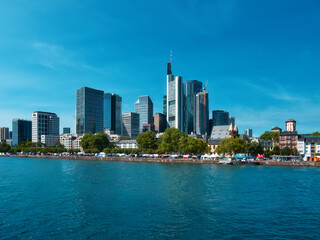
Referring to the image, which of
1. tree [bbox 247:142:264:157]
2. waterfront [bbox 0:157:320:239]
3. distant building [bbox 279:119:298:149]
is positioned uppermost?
distant building [bbox 279:119:298:149]

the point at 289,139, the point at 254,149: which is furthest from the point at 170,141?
the point at 289,139

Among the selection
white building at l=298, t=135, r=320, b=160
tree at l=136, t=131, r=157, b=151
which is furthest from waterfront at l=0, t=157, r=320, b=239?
white building at l=298, t=135, r=320, b=160

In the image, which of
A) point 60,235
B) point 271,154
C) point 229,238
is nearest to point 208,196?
point 229,238

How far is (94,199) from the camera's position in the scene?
121 ft

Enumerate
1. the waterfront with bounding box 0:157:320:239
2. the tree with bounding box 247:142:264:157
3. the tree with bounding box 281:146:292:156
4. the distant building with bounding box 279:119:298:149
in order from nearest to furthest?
the waterfront with bounding box 0:157:320:239 < the tree with bounding box 247:142:264:157 < the tree with bounding box 281:146:292:156 < the distant building with bounding box 279:119:298:149

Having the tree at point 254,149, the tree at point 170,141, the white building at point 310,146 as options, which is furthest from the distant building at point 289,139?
the tree at point 170,141

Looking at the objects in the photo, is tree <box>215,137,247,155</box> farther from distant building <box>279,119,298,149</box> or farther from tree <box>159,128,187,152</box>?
distant building <box>279,119,298,149</box>

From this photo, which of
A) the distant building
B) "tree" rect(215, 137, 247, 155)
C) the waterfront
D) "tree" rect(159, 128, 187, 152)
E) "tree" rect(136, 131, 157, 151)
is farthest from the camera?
the distant building

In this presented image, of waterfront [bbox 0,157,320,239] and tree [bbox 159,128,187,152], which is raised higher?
tree [bbox 159,128,187,152]

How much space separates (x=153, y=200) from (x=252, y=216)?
1224 cm

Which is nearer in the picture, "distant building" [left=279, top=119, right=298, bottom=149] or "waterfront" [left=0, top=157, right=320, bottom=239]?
"waterfront" [left=0, top=157, right=320, bottom=239]

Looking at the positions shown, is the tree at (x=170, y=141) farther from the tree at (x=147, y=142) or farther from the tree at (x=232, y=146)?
the tree at (x=232, y=146)

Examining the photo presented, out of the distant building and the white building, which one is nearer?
the white building

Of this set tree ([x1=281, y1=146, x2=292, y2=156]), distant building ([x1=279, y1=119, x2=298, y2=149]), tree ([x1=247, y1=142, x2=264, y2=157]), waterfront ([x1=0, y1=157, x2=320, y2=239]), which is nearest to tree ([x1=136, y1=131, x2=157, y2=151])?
tree ([x1=247, y1=142, x2=264, y2=157])
